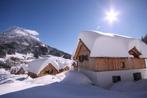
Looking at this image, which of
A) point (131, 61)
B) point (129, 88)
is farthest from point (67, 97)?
point (131, 61)

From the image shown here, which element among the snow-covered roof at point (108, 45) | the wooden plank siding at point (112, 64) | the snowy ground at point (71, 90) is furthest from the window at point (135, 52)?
the snowy ground at point (71, 90)

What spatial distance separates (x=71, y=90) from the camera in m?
14.0

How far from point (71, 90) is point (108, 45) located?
955 cm

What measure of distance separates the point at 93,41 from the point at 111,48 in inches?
114

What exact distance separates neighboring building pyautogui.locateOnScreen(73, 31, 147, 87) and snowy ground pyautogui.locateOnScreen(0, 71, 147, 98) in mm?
1943

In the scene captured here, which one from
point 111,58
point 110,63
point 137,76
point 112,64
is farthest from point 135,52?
point 110,63

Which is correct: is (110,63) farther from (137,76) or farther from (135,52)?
(135,52)

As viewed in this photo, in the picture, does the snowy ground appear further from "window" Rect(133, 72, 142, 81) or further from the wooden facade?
"window" Rect(133, 72, 142, 81)

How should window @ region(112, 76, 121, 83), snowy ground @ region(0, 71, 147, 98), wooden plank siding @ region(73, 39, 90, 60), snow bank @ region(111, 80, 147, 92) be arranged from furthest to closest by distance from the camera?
wooden plank siding @ region(73, 39, 90, 60) < window @ region(112, 76, 121, 83) < snow bank @ region(111, 80, 147, 92) < snowy ground @ region(0, 71, 147, 98)

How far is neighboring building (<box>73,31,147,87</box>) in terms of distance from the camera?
1948 cm

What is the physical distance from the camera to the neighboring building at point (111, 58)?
19484mm

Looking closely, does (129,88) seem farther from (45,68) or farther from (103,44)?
(45,68)

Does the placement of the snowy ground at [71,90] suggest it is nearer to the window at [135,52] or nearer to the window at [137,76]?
the window at [137,76]

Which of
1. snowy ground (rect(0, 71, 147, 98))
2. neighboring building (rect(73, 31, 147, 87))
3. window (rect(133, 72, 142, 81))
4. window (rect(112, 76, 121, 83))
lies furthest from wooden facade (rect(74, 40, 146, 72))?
snowy ground (rect(0, 71, 147, 98))
